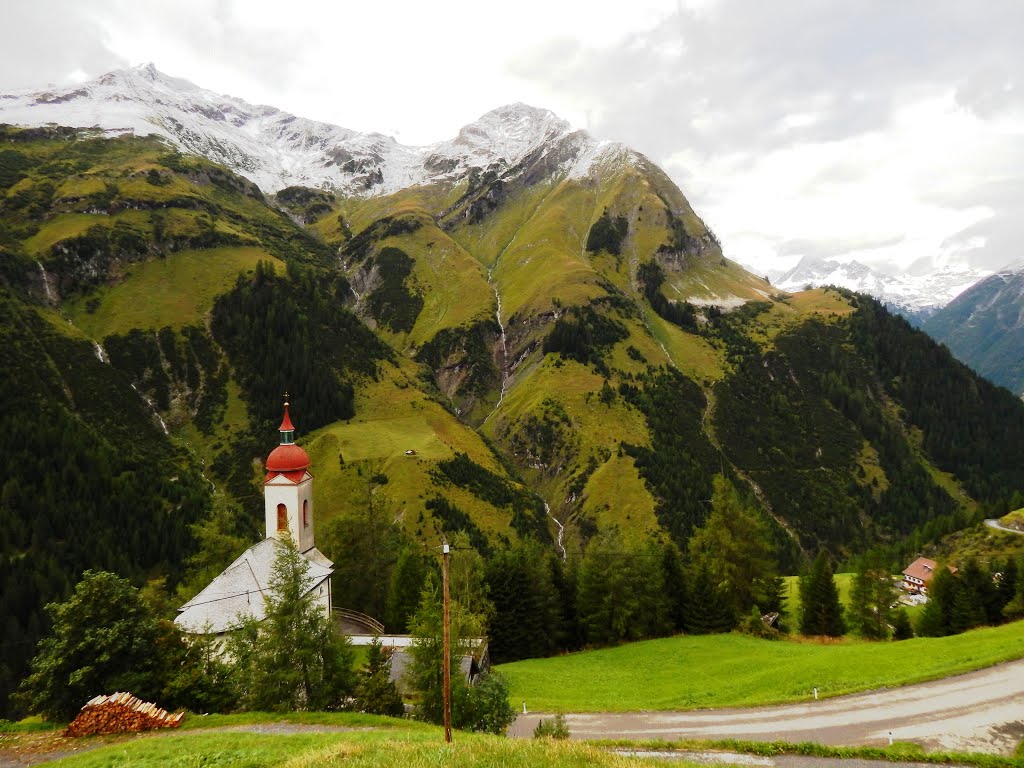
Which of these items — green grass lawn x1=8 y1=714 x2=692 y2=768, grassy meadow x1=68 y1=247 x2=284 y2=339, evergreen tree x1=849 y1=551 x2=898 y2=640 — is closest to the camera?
green grass lawn x1=8 y1=714 x2=692 y2=768

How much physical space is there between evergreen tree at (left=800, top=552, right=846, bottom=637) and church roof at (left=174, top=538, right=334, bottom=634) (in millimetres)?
53625

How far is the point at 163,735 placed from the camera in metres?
25.0

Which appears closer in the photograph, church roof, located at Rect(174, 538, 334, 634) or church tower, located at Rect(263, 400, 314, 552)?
church roof, located at Rect(174, 538, 334, 634)

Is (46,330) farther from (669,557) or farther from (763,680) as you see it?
(763,680)

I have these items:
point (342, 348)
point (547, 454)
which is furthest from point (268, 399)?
point (547, 454)

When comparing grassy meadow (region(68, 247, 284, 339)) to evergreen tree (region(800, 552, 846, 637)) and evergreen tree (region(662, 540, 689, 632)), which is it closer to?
evergreen tree (region(662, 540, 689, 632))

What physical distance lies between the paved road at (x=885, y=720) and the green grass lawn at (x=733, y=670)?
4.01 ft

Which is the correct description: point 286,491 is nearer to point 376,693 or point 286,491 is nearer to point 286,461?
point 286,461

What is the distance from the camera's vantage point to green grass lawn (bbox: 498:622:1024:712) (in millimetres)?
33375

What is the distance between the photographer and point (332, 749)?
1952 cm

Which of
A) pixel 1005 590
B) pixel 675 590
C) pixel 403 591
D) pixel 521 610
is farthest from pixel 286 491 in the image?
pixel 1005 590

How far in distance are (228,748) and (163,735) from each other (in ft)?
19.5

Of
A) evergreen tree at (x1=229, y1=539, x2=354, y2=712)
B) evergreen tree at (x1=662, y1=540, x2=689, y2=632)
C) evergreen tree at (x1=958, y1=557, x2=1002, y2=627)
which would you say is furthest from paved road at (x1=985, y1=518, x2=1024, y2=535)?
evergreen tree at (x1=229, y1=539, x2=354, y2=712)

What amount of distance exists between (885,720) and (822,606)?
128 ft
